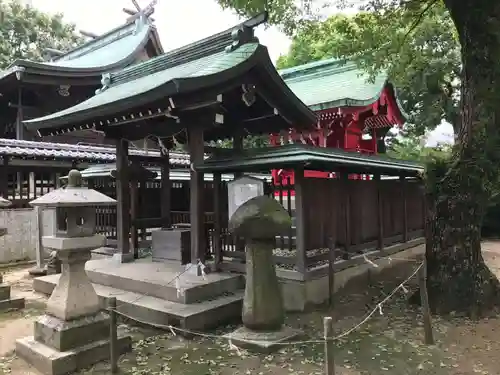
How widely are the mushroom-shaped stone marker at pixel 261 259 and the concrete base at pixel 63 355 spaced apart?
1725mm

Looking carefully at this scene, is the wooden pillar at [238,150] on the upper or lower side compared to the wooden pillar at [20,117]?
lower

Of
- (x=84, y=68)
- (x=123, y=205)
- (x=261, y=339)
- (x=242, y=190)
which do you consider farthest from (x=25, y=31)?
(x=261, y=339)

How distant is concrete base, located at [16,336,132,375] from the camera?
486 centimetres

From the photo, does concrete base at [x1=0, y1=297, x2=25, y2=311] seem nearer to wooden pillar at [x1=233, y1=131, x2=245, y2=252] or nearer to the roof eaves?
wooden pillar at [x1=233, y1=131, x2=245, y2=252]

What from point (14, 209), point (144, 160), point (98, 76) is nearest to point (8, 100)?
point (98, 76)

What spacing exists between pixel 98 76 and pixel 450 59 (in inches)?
534

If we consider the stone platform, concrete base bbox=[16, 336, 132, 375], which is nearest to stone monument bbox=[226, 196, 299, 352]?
the stone platform

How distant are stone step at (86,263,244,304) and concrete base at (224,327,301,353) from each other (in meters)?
1.30

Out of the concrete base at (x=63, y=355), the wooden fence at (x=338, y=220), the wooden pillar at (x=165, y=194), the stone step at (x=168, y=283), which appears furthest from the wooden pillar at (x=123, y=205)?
the concrete base at (x=63, y=355)

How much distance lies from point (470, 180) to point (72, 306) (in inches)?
246

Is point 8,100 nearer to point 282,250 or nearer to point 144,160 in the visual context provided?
point 144,160

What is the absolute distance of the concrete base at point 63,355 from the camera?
486cm

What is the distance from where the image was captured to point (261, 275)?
552cm

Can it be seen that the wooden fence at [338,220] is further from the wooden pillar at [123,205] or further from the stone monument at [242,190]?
the wooden pillar at [123,205]
